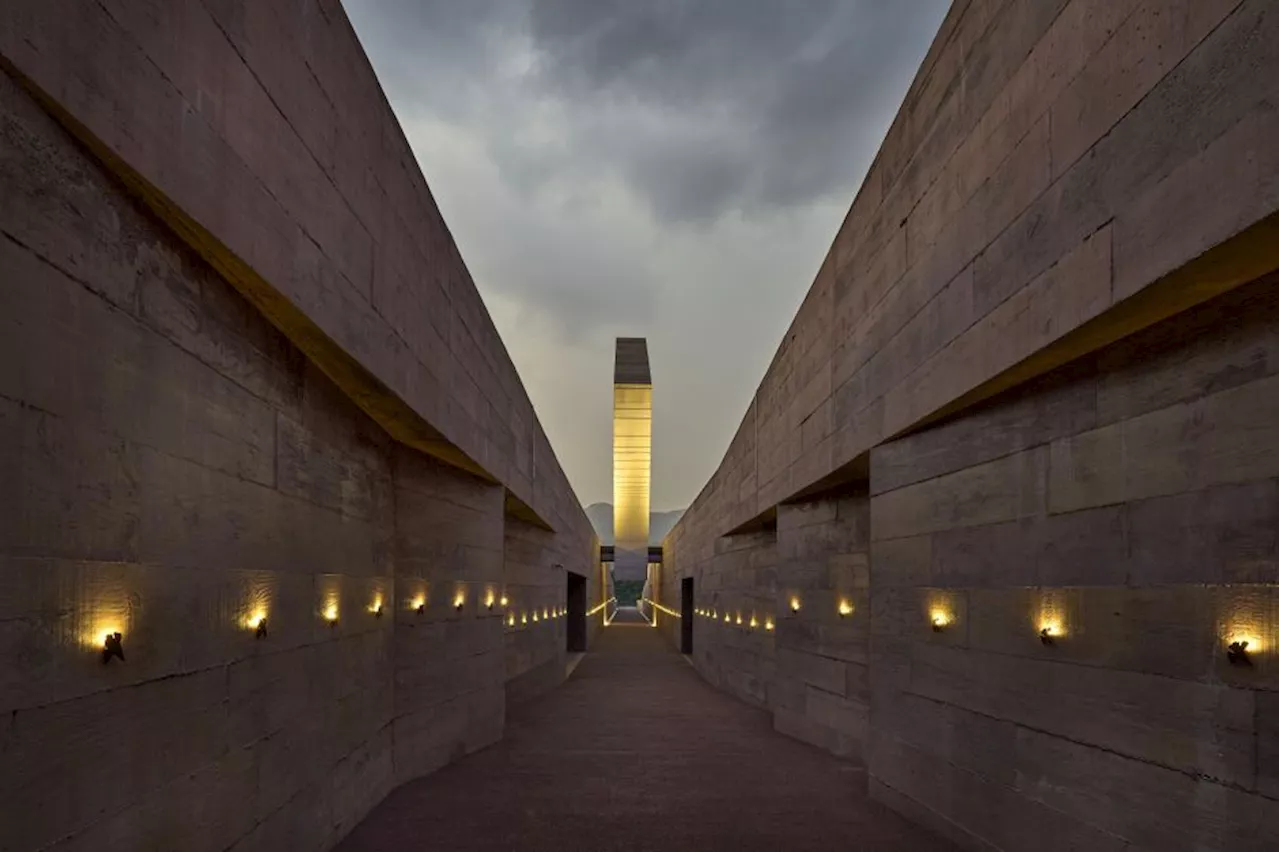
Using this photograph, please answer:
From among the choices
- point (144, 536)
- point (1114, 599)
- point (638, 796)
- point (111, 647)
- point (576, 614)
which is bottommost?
point (576, 614)

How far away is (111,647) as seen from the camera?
15.5 feet

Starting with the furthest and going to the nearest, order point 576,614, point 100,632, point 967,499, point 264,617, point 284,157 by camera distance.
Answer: point 576,614
point 967,499
point 264,617
point 284,157
point 100,632

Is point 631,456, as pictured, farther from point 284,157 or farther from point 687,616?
point 284,157

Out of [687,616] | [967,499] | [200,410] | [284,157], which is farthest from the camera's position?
[687,616]

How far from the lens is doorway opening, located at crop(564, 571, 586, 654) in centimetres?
3503

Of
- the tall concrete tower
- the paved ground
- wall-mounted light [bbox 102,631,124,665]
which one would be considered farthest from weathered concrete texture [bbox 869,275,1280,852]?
the tall concrete tower

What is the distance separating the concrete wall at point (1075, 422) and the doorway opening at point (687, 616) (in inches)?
939

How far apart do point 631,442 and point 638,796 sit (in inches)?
2107

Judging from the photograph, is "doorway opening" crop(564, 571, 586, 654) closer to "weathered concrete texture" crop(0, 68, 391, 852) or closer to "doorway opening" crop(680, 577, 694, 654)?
"doorway opening" crop(680, 577, 694, 654)

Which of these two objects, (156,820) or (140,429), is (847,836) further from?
(140,429)

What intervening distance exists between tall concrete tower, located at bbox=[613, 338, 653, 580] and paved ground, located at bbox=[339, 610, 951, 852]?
1753 inches

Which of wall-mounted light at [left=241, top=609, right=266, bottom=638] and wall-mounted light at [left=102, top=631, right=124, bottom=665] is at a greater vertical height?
wall-mounted light at [left=102, top=631, right=124, bottom=665]

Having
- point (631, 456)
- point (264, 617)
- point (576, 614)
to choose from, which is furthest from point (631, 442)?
point (264, 617)

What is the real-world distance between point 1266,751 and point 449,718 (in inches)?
420
